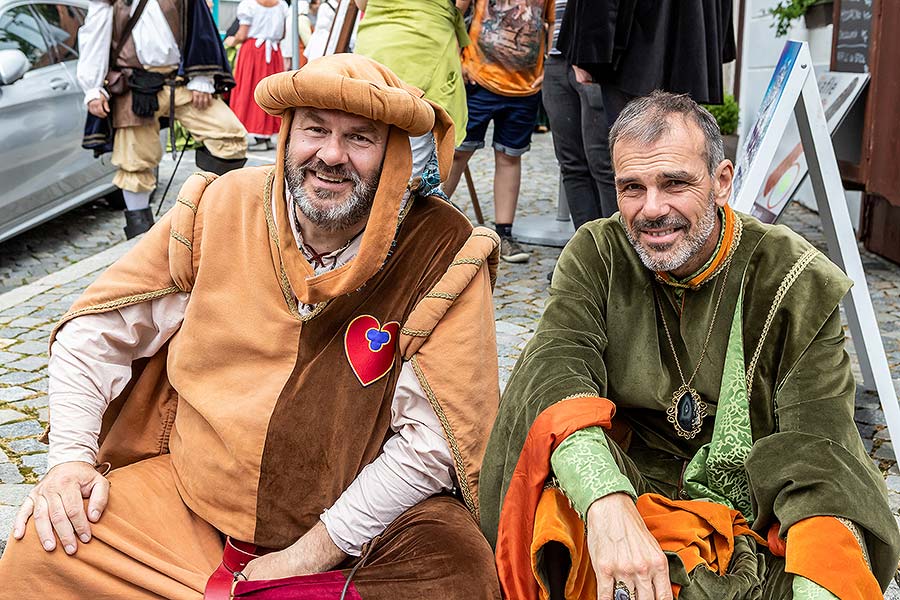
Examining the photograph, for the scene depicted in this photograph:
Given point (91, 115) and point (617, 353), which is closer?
point (617, 353)

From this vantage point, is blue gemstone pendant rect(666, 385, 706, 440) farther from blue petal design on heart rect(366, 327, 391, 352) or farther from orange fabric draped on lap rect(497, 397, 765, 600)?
blue petal design on heart rect(366, 327, 391, 352)

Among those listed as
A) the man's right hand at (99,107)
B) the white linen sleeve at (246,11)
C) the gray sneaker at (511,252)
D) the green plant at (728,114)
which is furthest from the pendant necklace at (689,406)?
the white linen sleeve at (246,11)

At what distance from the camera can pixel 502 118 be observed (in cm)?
630

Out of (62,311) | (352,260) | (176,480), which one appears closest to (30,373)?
(62,311)

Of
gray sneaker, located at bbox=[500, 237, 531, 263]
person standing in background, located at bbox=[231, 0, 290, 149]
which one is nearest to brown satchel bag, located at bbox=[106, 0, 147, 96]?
Answer: gray sneaker, located at bbox=[500, 237, 531, 263]

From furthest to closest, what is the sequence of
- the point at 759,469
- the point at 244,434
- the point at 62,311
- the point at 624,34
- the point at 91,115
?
1. the point at 91,115
2. the point at 62,311
3. the point at 624,34
4. the point at 244,434
5. the point at 759,469

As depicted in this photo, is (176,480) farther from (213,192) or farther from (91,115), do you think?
(91,115)

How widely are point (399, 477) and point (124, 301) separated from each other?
2.72 ft

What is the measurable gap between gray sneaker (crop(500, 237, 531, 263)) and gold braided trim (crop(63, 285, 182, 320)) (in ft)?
12.9

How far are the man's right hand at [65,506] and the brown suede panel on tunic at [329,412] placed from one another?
388 mm

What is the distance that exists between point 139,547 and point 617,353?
4.08ft

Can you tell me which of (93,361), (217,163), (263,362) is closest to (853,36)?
(217,163)

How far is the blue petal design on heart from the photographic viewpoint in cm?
257

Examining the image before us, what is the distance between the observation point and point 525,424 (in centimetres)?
245
